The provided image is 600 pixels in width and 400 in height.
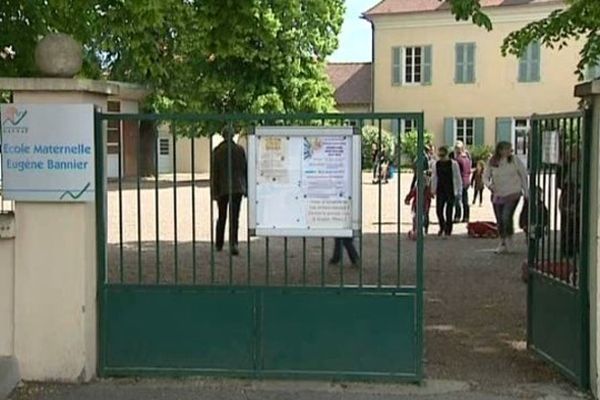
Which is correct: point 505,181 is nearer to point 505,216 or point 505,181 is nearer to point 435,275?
point 505,216

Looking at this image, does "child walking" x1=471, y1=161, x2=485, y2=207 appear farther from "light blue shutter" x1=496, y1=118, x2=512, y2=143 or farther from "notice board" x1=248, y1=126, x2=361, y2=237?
"light blue shutter" x1=496, y1=118, x2=512, y2=143

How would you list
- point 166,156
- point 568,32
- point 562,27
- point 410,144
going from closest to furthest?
point 562,27 < point 568,32 < point 410,144 < point 166,156

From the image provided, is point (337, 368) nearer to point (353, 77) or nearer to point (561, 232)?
point (561, 232)

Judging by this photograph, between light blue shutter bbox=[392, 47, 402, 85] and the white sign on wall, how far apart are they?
3638 centimetres

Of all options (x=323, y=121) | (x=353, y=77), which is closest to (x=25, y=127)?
(x=323, y=121)

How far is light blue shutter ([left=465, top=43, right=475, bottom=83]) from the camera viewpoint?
3991 centimetres

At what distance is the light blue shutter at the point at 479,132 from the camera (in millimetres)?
39875

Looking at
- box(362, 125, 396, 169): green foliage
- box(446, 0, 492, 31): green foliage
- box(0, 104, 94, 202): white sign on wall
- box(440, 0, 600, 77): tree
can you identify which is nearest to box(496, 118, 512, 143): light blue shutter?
box(362, 125, 396, 169): green foliage

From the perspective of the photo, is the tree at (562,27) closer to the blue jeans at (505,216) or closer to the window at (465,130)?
the blue jeans at (505,216)

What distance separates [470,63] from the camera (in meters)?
40.1

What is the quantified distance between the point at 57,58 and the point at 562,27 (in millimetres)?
6366

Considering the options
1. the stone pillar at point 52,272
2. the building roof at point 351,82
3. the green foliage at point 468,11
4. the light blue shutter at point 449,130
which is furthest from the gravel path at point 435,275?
the building roof at point 351,82

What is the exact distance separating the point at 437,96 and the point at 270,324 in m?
36.2

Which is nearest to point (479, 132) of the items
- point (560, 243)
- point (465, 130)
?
point (465, 130)
